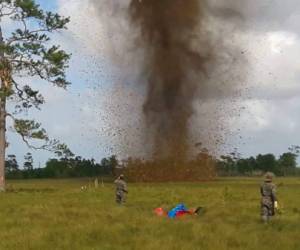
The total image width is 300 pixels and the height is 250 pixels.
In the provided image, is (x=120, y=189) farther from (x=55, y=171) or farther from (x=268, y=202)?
(x=55, y=171)

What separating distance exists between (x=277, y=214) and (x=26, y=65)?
24.8m

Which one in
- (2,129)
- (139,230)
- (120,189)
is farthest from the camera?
(2,129)

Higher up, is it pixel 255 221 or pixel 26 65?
pixel 26 65

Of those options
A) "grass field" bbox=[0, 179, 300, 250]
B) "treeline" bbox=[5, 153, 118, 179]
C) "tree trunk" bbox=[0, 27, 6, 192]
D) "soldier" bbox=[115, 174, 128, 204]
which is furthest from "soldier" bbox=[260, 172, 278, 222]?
"treeline" bbox=[5, 153, 118, 179]

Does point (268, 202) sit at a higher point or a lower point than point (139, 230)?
higher

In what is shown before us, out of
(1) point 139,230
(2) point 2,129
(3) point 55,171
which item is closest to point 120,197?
(1) point 139,230

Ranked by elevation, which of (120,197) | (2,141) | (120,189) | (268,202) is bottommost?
(268,202)

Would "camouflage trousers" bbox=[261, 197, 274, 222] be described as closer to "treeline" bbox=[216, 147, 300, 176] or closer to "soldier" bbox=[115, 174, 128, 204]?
"soldier" bbox=[115, 174, 128, 204]

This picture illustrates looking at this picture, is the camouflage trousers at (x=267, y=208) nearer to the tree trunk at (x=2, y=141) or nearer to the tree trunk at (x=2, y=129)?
the tree trunk at (x=2, y=129)

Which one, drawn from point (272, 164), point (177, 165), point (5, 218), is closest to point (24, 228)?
point (5, 218)

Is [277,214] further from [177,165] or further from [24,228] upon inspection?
[177,165]

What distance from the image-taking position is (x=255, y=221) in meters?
20.0

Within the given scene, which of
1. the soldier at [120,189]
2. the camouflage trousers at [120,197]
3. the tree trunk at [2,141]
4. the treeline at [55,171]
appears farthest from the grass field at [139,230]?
the treeline at [55,171]

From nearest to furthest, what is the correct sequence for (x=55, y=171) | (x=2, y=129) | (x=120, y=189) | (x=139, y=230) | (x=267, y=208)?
(x=139, y=230) < (x=267, y=208) < (x=120, y=189) < (x=2, y=129) < (x=55, y=171)
